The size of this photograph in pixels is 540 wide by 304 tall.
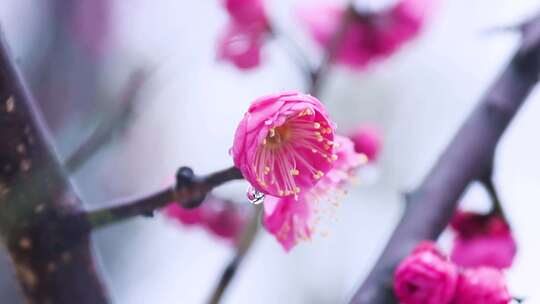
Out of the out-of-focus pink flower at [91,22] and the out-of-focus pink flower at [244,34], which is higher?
the out-of-focus pink flower at [244,34]

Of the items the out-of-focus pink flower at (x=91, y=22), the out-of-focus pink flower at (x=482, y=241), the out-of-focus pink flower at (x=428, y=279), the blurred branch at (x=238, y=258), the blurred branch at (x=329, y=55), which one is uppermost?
the blurred branch at (x=329, y=55)

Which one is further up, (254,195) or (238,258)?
(254,195)

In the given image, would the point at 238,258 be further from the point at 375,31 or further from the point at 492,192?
the point at 375,31

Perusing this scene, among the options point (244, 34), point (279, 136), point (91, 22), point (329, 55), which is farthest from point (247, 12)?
point (91, 22)

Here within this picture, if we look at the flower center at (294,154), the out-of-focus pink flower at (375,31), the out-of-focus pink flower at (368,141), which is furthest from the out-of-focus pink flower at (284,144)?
the out-of-focus pink flower at (375,31)

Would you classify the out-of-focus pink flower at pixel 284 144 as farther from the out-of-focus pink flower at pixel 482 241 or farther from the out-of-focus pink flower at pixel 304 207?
the out-of-focus pink flower at pixel 482 241


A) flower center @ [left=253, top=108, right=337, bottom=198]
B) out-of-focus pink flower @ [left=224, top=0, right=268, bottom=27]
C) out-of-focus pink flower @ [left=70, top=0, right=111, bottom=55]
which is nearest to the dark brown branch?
flower center @ [left=253, top=108, right=337, bottom=198]
